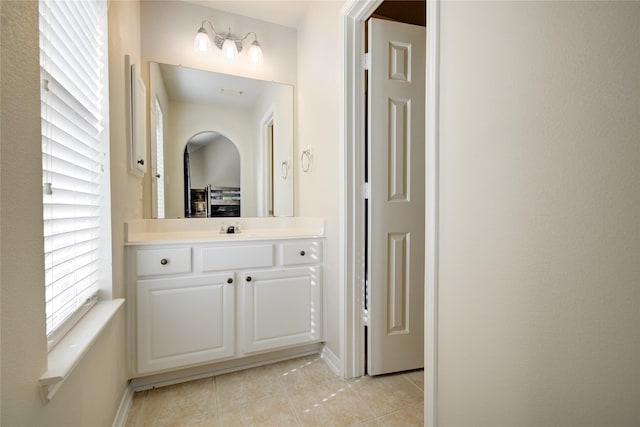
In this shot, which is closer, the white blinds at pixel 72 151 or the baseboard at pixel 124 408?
the white blinds at pixel 72 151

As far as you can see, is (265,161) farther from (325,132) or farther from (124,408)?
(124,408)

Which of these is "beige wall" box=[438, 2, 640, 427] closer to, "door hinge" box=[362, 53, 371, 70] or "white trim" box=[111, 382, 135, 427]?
"door hinge" box=[362, 53, 371, 70]

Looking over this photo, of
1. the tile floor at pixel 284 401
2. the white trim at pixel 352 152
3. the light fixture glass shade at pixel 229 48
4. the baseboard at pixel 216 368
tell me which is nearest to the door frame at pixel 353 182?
the white trim at pixel 352 152

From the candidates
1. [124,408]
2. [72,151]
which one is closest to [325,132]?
[72,151]

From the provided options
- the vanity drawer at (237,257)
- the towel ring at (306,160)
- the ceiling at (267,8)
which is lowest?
the vanity drawer at (237,257)

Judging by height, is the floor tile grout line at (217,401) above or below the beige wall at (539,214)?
below

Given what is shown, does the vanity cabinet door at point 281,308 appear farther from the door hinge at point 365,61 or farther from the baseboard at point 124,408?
the door hinge at point 365,61

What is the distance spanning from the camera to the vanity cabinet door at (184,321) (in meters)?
1.72

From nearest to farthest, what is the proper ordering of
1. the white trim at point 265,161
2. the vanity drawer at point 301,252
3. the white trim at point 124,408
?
the white trim at point 124,408, the vanity drawer at point 301,252, the white trim at point 265,161

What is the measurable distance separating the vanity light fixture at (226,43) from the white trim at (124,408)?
2218 mm

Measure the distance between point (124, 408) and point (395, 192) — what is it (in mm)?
1816

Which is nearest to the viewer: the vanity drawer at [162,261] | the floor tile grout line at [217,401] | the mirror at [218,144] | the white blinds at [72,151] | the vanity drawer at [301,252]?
the white blinds at [72,151]

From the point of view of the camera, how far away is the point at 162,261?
1.74 metres

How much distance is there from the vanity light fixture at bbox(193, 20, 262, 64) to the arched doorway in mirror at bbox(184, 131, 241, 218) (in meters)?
0.61
